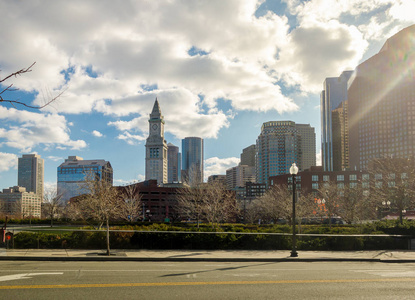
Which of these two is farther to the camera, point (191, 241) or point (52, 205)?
point (52, 205)

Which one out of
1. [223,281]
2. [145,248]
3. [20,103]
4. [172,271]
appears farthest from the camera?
[145,248]

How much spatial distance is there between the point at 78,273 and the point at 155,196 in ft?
407

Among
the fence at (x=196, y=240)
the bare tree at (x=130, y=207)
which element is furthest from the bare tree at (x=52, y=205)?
the fence at (x=196, y=240)

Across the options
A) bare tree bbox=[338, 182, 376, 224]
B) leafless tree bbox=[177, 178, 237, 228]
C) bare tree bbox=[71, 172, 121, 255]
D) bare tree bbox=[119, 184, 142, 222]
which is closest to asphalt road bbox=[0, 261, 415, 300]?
bare tree bbox=[71, 172, 121, 255]

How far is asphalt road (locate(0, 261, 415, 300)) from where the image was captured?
10.1m

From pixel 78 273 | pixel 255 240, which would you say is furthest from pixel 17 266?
pixel 255 240

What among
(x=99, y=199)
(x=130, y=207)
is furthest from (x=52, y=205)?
(x=99, y=199)

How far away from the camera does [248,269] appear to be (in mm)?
15820

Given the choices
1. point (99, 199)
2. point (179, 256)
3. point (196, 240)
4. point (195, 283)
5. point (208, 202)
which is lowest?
point (179, 256)

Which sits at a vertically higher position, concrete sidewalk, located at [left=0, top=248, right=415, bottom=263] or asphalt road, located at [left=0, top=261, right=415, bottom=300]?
asphalt road, located at [left=0, top=261, right=415, bottom=300]

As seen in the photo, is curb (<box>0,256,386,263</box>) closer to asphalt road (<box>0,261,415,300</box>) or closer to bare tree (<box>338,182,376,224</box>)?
asphalt road (<box>0,261,415,300</box>)

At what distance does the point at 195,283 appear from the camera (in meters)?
11.8

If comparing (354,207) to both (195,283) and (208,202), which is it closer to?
(208,202)

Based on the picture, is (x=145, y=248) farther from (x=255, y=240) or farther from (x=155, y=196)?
(x=155, y=196)
